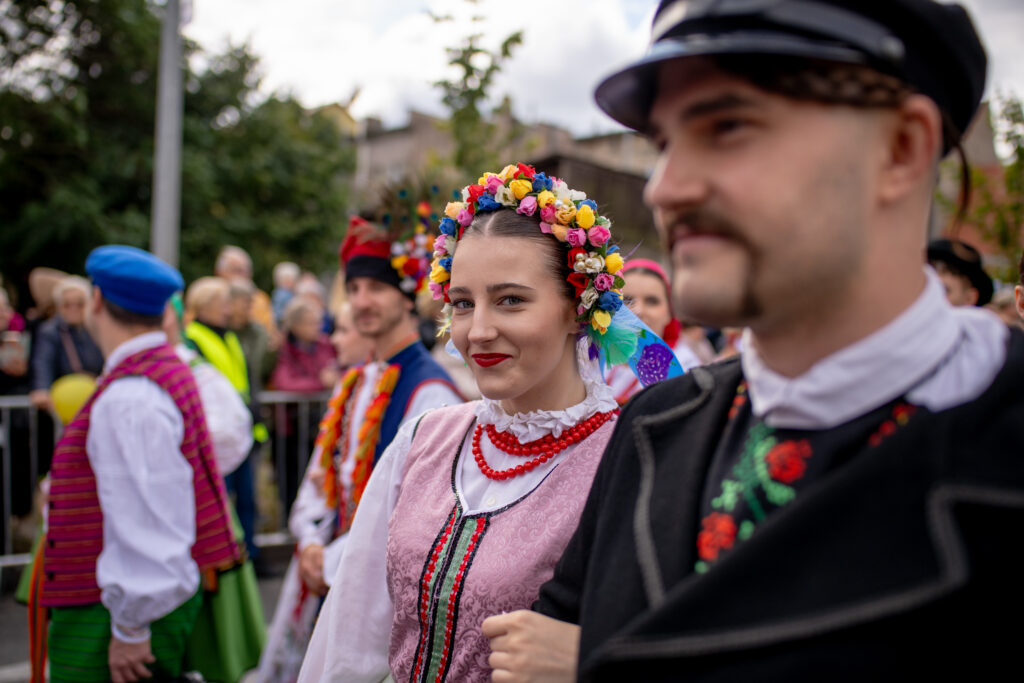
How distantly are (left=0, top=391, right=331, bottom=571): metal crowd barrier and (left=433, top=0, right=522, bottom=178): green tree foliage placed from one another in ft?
9.68

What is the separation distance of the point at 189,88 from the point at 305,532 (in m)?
15.3

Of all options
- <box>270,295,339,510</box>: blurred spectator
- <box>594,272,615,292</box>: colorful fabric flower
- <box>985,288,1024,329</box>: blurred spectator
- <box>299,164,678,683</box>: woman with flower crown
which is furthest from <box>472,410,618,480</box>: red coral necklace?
<box>270,295,339,510</box>: blurred spectator

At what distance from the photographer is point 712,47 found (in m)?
0.92

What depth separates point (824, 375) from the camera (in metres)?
0.97

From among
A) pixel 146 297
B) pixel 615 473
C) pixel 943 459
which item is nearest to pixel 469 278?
pixel 615 473

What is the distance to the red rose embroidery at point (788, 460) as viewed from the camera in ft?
3.23

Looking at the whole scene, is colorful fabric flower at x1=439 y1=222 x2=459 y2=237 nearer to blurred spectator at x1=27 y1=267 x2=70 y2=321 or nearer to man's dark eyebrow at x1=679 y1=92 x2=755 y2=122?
man's dark eyebrow at x1=679 y1=92 x2=755 y2=122

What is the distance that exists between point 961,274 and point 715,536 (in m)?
3.27

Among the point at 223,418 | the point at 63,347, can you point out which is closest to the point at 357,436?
the point at 223,418

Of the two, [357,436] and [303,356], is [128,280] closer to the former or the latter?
[357,436]

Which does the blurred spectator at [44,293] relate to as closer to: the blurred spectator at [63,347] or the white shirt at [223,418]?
the blurred spectator at [63,347]

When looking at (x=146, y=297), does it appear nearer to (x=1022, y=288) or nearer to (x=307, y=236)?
(x=1022, y=288)

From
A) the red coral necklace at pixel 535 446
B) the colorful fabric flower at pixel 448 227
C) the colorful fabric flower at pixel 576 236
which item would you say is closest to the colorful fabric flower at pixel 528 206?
the colorful fabric flower at pixel 576 236

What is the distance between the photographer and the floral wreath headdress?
200cm
